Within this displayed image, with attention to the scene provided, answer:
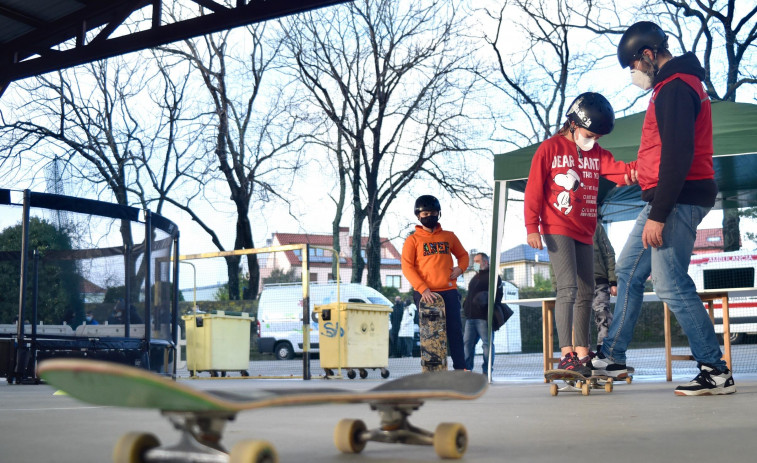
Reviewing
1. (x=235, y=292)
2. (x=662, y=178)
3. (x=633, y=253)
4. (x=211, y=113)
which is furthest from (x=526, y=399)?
(x=211, y=113)

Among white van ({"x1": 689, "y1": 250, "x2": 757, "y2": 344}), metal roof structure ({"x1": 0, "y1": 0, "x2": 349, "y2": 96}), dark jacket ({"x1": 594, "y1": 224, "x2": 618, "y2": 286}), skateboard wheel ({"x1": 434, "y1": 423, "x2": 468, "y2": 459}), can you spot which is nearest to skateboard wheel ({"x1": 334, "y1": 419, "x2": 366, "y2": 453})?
skateboard wheel ({"x1": 434, "y1": 423, "x2": 468, "y2": 459})

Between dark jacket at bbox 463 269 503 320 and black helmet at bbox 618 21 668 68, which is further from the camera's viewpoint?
dark jacket at bbox 463 269 503 320

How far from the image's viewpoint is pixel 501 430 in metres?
3.21

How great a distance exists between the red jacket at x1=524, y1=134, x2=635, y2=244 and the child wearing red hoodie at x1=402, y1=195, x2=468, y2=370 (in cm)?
123

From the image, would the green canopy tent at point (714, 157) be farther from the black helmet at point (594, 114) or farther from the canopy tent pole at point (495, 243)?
the black helmet at point (594, 114)

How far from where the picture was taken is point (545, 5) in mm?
25172

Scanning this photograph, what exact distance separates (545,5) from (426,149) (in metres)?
6.37

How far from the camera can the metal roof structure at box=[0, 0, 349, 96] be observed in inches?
408

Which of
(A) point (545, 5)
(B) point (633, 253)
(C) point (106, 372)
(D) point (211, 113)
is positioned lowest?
(C) point (106, 372)

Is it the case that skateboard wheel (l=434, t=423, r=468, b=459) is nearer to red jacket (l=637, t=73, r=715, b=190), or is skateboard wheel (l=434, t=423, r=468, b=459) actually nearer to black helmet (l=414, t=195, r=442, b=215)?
red jacket (l=637, t=73, r=715, b=190)

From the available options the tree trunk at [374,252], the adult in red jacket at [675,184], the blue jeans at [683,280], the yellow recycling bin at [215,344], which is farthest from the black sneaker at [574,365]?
the tree trunk at [374,252]

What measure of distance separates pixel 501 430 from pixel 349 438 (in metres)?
0.93

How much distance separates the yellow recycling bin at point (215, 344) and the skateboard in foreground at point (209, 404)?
1096 centimetres

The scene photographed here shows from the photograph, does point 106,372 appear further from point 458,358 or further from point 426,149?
point 426,149
